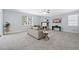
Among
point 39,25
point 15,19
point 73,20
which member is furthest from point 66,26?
point 15,19

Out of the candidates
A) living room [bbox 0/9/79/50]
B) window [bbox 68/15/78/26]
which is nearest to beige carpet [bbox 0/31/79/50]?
living room [bbox 0/9/79/50]

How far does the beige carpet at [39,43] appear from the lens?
97.1 inches

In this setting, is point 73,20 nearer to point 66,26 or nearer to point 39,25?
point 66,26

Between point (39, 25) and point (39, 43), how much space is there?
696 mm

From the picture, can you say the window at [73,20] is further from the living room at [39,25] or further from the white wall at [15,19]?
the white wall at [15,19]

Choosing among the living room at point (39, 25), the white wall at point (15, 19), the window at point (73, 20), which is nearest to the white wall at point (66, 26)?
the living room at point (39, 25)

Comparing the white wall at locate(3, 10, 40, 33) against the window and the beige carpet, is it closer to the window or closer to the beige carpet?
the beige carpet

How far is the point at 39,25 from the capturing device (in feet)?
8.53

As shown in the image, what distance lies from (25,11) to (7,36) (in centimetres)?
106
